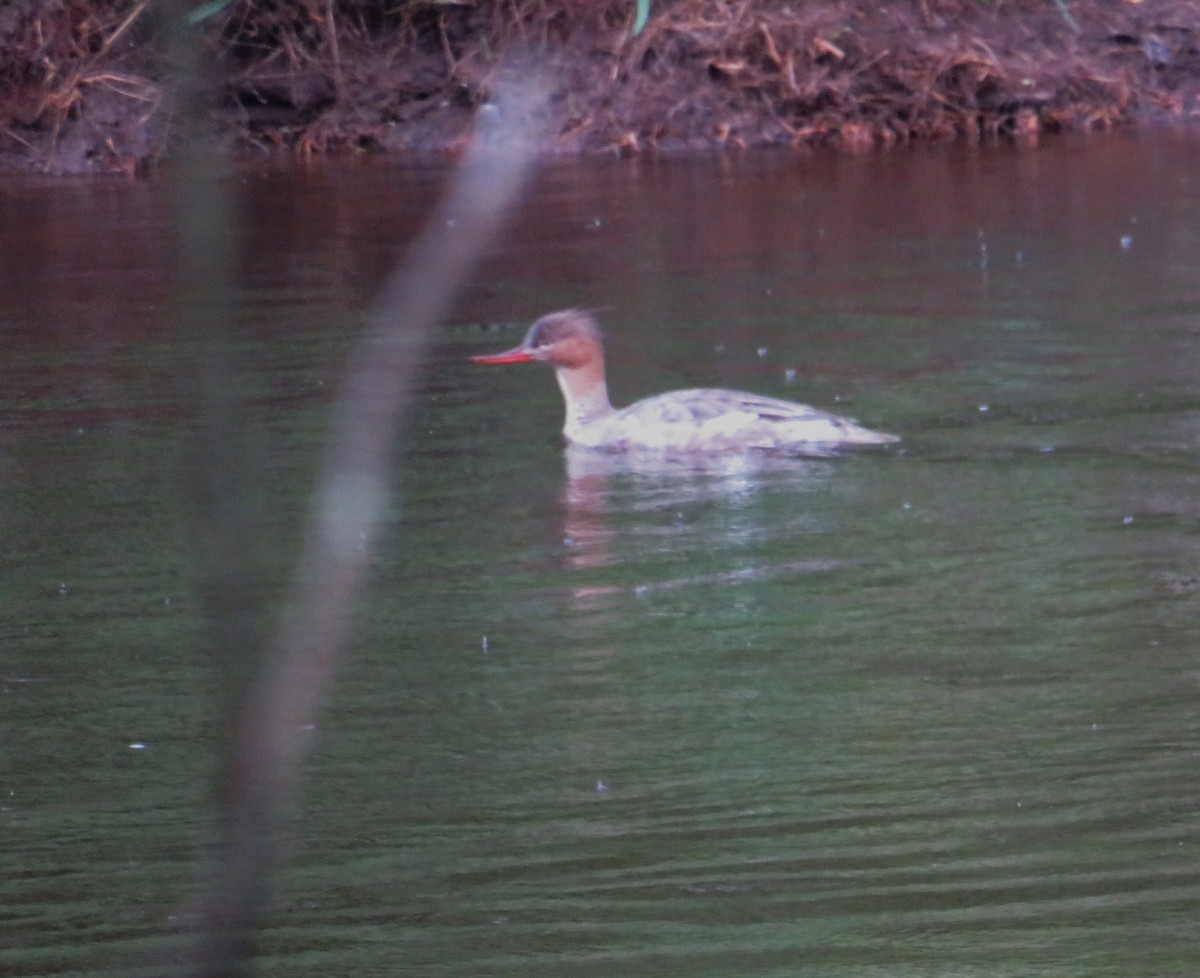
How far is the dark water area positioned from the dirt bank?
21.1ft

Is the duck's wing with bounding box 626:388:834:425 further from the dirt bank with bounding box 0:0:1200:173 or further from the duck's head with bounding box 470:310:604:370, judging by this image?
the dirt bank with bounding box 0:0:1200:173

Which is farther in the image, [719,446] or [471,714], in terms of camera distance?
[719,446]

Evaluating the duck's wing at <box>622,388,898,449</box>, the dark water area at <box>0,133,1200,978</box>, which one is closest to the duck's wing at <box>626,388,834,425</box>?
the duck's wing at <box>622,388,898,449</box>

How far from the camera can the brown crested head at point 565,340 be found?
8.02 meters

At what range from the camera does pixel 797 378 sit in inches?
338

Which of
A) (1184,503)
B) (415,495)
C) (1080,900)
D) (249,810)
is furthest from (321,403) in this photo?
(249,810)

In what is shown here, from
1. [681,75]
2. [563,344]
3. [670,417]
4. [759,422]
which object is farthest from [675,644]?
[681,75]

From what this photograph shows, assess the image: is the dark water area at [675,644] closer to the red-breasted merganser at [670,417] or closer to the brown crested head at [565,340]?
the red-breasted merganser at [670,417]

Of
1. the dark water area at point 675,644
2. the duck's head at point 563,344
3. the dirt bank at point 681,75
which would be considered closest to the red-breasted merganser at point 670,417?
the duck's head at point 563,344

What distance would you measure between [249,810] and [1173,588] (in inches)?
179

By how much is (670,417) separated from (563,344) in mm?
689

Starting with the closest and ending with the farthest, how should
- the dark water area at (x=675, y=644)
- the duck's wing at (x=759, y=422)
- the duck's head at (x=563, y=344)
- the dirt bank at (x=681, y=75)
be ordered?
the dark water area at (x=675, y=644) → the duck's wing at (x=759, y=422) → the duck's head at (x=563, y=344) → the dirt bank at (x=681, y=75)

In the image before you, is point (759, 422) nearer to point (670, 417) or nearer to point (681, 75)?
point (670, 417)

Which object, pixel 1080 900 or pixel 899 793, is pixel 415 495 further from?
pixel 1080 900
